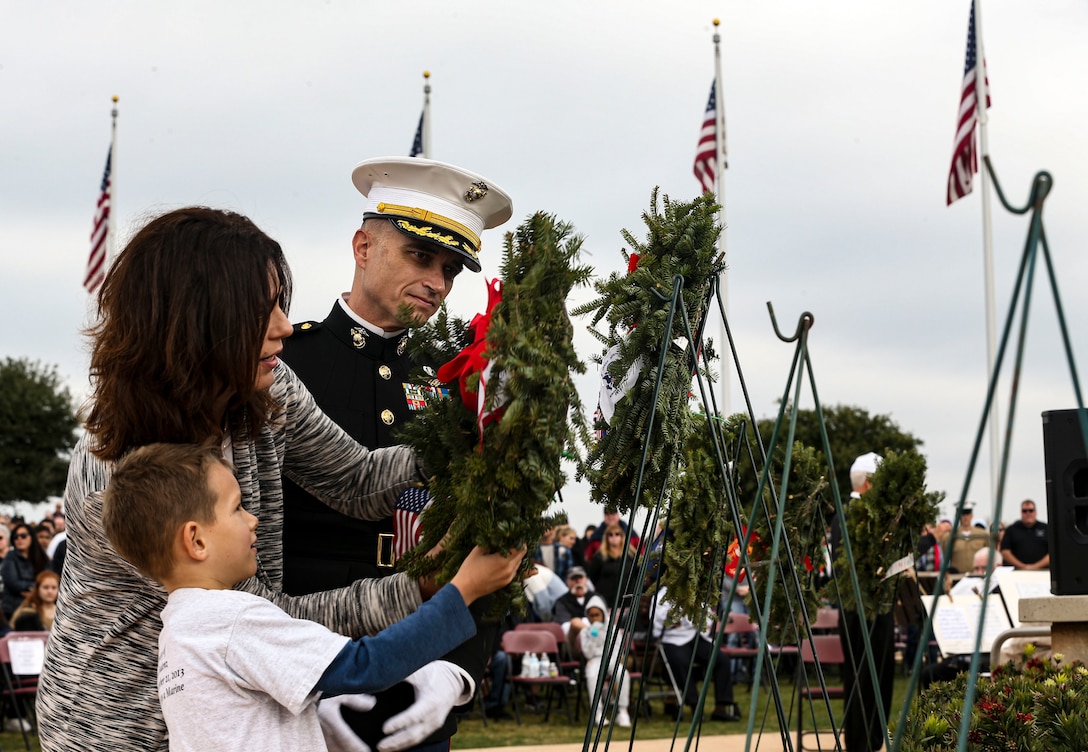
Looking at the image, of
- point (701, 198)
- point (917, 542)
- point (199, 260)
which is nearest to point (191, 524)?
point (199, 260)

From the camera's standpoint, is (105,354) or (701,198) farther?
(701,198)

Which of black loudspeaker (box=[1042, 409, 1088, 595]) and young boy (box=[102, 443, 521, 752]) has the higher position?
black loudspeaker (box=[1042, 409, 1088, 595])

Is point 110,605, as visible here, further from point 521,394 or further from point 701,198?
point 701,198

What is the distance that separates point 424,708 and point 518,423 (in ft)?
1.93

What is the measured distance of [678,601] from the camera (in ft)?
13.0

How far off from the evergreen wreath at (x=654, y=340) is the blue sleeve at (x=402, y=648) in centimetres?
96

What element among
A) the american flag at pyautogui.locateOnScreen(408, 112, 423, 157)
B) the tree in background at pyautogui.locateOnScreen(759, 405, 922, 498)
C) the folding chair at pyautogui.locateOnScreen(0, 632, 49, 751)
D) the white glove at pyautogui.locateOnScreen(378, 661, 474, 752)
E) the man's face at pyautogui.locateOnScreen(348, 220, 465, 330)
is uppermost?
the american flag at pyautogui.locateOnScreen(408, 112, 423, 157)

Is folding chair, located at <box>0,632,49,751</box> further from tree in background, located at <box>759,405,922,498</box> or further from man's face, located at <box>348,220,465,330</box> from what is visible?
tree in background, located at <box>759,405,922,498</box>

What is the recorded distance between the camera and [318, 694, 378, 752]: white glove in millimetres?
2186

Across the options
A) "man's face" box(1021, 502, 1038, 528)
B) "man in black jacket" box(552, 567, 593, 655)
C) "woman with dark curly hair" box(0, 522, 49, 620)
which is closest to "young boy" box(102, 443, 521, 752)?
"man in black jacket" box(552, 567, 593, 655)

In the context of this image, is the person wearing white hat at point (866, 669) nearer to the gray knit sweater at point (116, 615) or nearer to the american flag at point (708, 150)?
the gray knit sweater at point (116, 615)

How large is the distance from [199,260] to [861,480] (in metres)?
6.39

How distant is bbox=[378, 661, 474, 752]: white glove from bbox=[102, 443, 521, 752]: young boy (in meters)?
0.15

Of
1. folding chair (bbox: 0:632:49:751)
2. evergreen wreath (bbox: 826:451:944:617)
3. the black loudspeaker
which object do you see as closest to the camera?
the black loudspeaker
